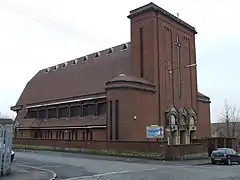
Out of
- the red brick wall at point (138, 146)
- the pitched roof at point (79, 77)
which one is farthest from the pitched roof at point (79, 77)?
the red brick wall at point (138, 146)

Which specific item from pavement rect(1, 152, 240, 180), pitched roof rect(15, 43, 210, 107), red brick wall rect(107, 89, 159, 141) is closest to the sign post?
red brick wall rect(107, 89, 159, 141)

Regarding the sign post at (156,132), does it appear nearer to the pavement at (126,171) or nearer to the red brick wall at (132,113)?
the red brick wall at (132,113)

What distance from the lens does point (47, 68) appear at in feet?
266

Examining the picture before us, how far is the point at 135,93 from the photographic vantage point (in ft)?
153

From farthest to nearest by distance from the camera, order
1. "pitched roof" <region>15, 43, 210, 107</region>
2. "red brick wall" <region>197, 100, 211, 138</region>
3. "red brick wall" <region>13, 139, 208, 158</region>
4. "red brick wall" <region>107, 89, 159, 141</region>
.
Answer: "pitched roof" <region>15, 43, 210, 107</region> < "red brick wall" <region>197, 100, 211, 138</region> < "red brick wall" <region>107, 89, 159, 141</region> < "red brick wall" <region>13, 139, 208, 158</region>

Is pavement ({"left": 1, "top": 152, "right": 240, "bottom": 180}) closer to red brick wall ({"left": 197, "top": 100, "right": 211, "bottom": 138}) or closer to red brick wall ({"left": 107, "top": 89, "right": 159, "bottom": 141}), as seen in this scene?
red brick wall ({"left": 107, "top": 89, "right": 159, "bottom": 141})

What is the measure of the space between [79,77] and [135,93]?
21.8 m

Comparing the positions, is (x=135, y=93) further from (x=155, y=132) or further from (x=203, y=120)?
(x=203, y=120)

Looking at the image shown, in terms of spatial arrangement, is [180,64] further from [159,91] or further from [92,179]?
[92,179]

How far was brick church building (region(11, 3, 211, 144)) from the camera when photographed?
152 feet

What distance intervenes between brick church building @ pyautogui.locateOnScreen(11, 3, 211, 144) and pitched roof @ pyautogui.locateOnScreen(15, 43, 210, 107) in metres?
0.22

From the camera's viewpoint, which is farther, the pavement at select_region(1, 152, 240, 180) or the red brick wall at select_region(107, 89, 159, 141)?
the red brick wall at select_region(107, 89, 159, 141)

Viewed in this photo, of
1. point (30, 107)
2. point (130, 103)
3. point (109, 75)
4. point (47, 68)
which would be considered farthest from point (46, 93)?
point (130, 103)

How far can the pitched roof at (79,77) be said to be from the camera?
195ft
